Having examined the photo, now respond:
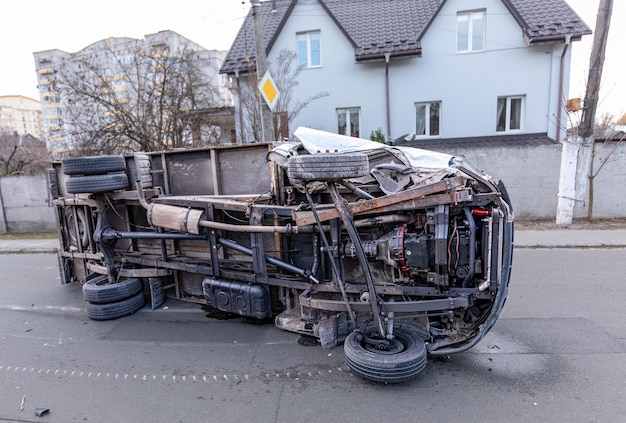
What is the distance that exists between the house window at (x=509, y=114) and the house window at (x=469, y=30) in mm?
2324

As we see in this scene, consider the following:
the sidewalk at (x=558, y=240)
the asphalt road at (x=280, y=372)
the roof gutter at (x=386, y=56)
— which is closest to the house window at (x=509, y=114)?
the roof gutter at (x=386, y=56)

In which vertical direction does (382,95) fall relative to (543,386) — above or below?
above

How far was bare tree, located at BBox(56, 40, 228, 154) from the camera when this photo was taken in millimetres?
12555

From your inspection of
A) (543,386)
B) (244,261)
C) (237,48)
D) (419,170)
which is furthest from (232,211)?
(237,48)

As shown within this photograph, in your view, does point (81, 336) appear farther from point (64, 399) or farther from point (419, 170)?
point (419, 170)

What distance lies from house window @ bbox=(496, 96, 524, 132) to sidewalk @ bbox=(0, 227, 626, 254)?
20.7 feet

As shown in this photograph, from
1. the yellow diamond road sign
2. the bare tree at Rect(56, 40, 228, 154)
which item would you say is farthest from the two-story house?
the yellow diamond road sign

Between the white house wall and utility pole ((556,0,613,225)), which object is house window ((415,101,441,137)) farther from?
utility pole ((556,0,613,225))

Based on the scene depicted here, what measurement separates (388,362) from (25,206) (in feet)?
46.9

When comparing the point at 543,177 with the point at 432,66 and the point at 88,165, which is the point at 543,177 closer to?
the point at 432,66

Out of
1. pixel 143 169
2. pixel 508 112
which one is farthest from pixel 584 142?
pixel 143 169

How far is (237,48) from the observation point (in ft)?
51.5

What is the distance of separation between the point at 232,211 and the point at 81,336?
2.34 metres

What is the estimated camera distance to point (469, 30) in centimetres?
1461
